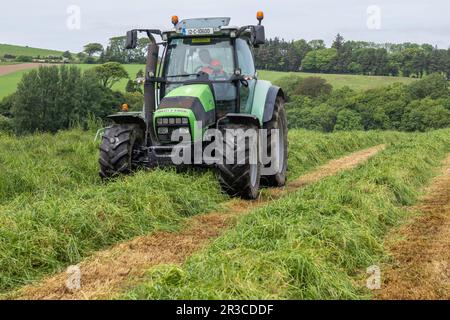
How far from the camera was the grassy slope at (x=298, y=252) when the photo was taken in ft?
11.8

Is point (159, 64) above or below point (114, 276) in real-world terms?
above

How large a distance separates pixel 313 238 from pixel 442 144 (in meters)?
13.8

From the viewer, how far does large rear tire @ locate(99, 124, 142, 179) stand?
7.68 m

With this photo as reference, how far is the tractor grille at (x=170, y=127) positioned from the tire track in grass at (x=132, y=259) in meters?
1.27

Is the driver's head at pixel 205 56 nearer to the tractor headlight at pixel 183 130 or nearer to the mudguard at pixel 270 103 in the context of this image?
the mudguard at pixel 270 103

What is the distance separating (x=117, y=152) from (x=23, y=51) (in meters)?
68.0

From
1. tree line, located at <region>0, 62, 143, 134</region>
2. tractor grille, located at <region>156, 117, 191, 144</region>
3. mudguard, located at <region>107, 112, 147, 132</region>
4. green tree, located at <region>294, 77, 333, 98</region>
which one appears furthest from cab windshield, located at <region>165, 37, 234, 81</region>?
green tree, located at <region>294, 77, 333, 98</region>

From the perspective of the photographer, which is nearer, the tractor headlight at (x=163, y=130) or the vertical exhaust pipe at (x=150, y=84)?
the tractor headlight at (x=163, y=130)

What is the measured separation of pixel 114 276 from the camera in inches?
168

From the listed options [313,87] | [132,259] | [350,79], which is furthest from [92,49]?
[132,259]

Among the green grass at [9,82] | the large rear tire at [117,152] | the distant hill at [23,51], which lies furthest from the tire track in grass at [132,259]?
→ the distant hill at [23,51]

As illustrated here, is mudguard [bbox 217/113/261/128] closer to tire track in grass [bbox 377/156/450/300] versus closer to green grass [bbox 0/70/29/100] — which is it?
tire track in grass [bbox 377/156/450/300]
